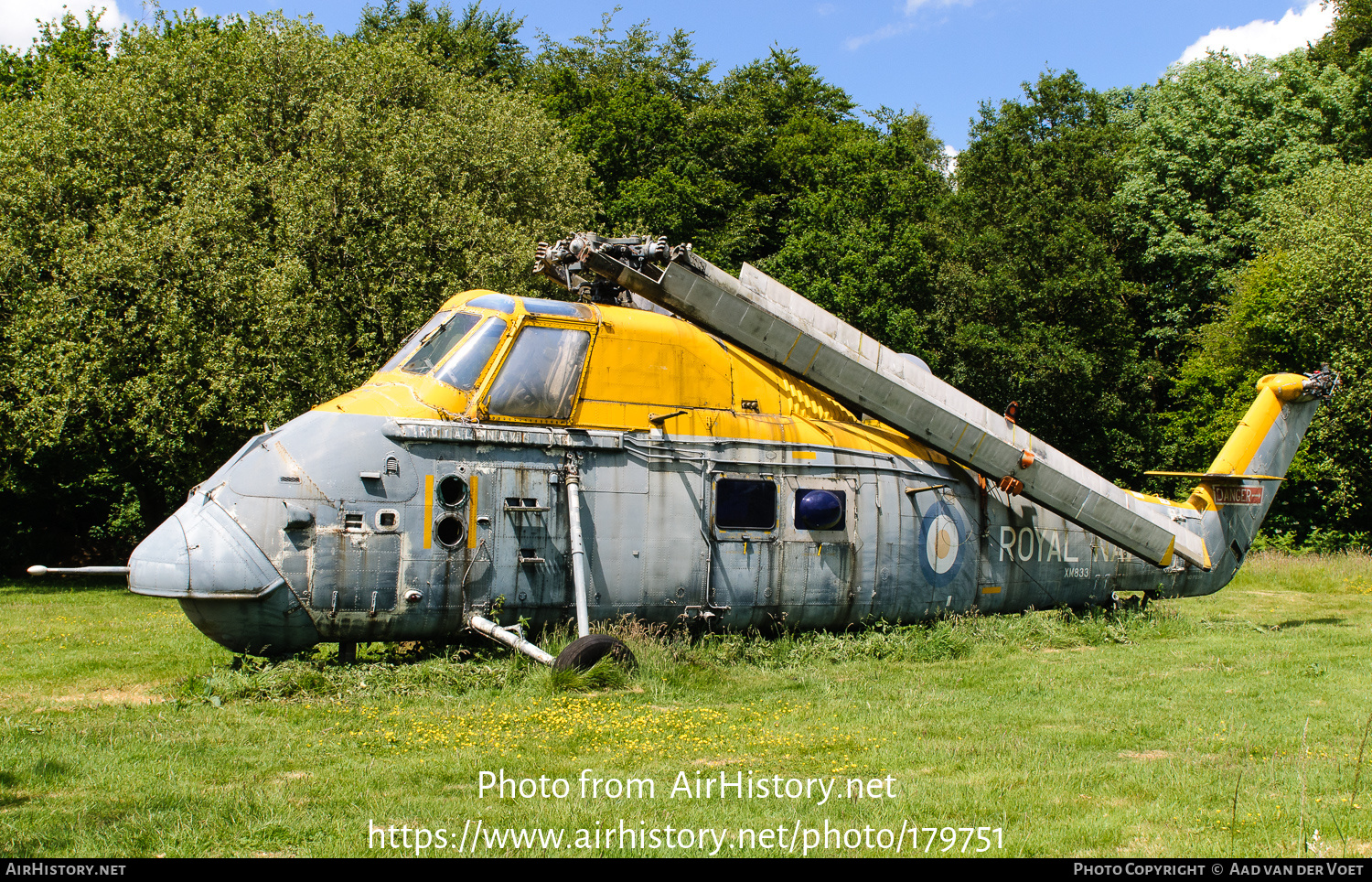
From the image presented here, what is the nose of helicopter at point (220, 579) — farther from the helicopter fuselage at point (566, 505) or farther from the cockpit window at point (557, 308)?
the cockpit window at point (557, 308)

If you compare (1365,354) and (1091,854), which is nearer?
(1091,854)

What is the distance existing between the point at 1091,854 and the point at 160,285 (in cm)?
2109

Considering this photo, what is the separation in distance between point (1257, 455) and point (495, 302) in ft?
39.3

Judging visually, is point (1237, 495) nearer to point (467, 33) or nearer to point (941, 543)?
point (941, 543)

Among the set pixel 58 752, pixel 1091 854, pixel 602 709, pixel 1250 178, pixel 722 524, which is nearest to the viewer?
pixel 1091 854

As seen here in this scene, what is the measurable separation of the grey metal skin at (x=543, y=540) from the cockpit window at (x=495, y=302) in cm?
138

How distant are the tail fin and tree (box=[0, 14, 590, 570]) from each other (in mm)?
15098

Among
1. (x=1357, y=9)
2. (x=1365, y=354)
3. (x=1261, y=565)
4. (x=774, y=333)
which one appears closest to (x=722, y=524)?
(x=774, y=333)

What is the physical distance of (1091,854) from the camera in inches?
224

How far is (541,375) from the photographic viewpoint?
1088 centimetres

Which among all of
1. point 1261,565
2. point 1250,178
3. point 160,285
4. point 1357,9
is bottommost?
point 1261,565

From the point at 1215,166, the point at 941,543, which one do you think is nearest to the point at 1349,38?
the point at 1215,166

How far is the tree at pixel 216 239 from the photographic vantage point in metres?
20.7
